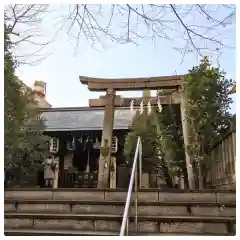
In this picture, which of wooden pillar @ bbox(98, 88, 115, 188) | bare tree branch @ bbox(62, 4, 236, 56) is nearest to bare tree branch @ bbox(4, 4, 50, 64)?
bare tree branch @ bbox(62, 4, 236, 56)

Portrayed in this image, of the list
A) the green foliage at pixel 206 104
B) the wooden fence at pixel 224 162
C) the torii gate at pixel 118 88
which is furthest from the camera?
the torii gate at pixel 118 88

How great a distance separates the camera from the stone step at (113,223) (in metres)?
2.26

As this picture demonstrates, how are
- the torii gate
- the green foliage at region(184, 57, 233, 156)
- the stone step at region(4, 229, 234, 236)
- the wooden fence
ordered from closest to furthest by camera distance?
the stone step at region(4, 229, 234, 236), the wooden fence, the green foliage at region(184, 57, 233, 156), the torii gate

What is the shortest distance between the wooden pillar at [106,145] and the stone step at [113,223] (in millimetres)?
307

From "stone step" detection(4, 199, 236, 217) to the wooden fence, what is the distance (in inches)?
6.2

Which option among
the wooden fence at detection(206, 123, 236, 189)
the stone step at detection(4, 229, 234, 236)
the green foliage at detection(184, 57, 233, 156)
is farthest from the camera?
the green foliage at detection(184, 57, 233, 156)

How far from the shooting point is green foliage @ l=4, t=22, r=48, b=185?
2348 mm

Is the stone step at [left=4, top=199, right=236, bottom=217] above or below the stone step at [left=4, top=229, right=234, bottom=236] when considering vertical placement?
above

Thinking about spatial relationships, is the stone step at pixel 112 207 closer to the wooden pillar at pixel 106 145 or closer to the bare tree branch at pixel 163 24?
the wooden pillar at pixel 106 145

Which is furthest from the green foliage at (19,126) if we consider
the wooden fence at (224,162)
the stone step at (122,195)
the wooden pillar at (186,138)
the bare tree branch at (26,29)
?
the wooden fence at (224,162)

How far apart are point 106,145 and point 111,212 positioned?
1.48ft

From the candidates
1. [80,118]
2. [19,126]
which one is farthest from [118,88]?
[19,126]

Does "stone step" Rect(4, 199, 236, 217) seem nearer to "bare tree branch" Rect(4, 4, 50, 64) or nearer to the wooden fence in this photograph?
the wooden fence
